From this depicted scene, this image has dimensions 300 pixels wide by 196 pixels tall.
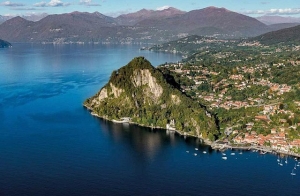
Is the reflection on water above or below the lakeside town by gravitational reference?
below

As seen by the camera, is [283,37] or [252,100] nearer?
[252,100]

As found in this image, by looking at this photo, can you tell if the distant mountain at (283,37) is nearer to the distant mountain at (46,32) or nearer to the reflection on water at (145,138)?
the reflection on water at (145,138)

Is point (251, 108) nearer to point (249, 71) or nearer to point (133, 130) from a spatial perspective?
point (133, 130)

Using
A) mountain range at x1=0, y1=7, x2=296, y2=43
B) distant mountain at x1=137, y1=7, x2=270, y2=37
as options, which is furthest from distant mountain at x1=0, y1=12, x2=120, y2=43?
distant mountain at x1=137, y1=7, x2=270, y2=37

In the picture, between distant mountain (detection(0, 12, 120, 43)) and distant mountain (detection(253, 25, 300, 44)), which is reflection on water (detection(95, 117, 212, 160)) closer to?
distant mountain (detection(253, 25, 300, 44))

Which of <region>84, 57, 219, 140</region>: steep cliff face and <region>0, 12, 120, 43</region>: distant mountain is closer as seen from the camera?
A: <region>84, 57, 219, 140</region>: steep cliff face

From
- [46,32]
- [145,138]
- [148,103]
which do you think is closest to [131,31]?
[46,32]

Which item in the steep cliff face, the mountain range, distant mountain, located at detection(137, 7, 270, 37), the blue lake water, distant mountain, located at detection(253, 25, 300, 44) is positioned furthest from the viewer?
distant mountain, located at detection(137, 7, 270, 37)

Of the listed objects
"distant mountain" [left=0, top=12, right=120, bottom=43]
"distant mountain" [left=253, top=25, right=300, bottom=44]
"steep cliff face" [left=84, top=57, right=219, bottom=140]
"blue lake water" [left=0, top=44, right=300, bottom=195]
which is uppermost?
"distant mountain" [left=0, top=12, right=120, bottom=43]

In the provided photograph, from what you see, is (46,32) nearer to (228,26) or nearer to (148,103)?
(228,26)
